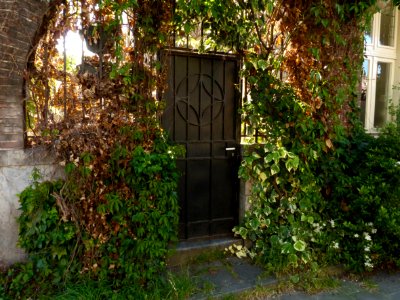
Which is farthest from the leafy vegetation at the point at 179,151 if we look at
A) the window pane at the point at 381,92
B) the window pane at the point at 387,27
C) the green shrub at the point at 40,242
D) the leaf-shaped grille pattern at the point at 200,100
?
the window pane at the point at 387,27

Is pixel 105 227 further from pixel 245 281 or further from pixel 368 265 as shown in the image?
pixel 368 265

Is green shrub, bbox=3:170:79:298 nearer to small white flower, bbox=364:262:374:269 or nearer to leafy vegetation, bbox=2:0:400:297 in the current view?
leafy vegetation, bbox=2:0:400:297

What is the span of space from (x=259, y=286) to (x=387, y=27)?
16.7ft

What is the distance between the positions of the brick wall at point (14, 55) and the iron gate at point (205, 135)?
1424 millimetres

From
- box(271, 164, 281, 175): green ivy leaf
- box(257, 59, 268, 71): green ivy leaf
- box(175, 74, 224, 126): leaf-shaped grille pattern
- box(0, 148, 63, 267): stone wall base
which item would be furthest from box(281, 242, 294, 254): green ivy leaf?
box(0, 148, 63, 267): stone wall base

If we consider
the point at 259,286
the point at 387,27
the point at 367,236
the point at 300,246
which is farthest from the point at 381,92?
the point at 259,286

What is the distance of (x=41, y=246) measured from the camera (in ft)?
10.2

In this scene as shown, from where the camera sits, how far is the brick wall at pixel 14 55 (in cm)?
303

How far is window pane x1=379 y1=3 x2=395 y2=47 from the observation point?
6125 millimetres

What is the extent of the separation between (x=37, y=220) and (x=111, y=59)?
1.62m

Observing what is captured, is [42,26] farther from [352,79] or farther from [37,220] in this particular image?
[352,79]

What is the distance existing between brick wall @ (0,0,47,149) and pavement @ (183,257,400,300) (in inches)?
88.4

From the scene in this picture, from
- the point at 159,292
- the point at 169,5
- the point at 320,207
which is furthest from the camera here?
the point at 320,207

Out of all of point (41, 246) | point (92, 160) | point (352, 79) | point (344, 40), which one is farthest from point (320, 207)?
point (41, 246)
